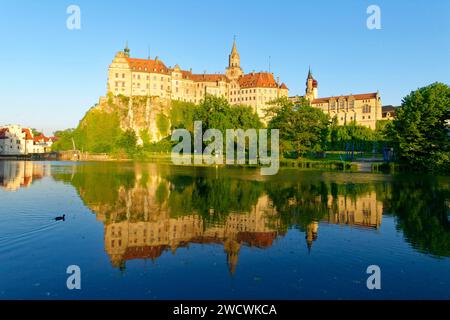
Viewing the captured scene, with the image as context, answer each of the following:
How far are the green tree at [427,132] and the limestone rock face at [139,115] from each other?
84.2m

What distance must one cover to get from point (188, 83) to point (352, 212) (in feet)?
414

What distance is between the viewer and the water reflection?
18.4m

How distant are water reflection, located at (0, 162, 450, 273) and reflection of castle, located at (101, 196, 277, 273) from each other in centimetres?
4

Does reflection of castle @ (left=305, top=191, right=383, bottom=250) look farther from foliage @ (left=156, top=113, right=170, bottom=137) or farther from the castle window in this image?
the castle window

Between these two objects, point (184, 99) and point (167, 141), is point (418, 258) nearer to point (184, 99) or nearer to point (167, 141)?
point (167, 141)

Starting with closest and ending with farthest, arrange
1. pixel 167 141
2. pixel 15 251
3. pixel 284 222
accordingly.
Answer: pixel 15 251
pixel 284 222
pixel 167 141

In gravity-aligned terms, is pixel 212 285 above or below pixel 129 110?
below

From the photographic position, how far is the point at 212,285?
1287cm

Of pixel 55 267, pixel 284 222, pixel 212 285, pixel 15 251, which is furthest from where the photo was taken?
pixel 284 222

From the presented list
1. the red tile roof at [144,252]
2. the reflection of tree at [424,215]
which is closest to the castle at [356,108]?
the reflection of tree at [424,215]

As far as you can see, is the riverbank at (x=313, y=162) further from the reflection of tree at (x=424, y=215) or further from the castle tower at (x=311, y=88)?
the castle tower at (x=311, y=88)
